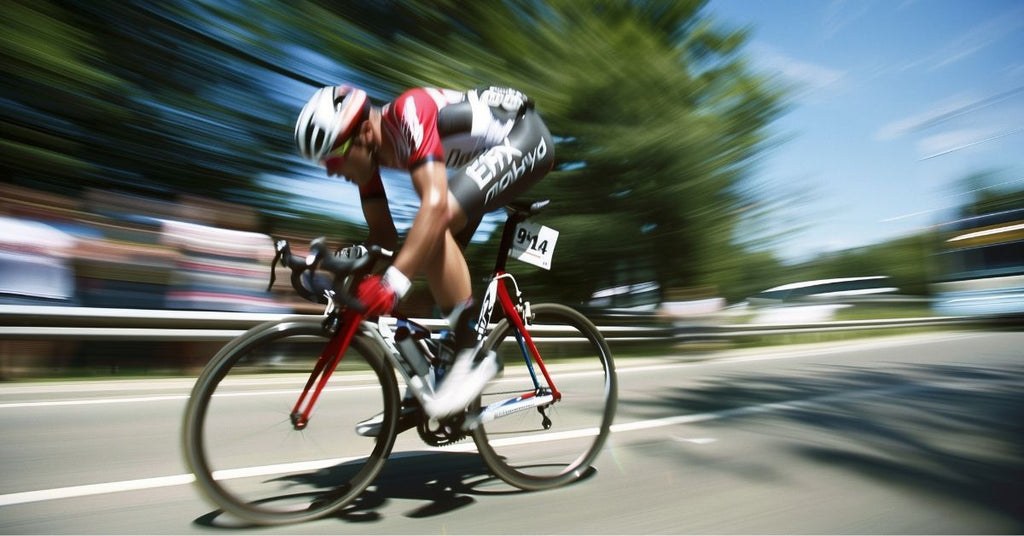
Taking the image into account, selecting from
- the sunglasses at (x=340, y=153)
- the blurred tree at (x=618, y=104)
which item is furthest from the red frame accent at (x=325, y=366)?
the blurred tree at (x=618, y=104)

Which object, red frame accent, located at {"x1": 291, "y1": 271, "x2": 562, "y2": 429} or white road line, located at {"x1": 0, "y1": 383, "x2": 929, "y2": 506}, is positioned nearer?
red frame accent, located at {"x1": 291, "y1": 271, "x2": 562, "y2": 429}

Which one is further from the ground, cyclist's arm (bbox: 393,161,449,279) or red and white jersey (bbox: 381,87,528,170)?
red and white jersey (bbox: 381,87,528,170)

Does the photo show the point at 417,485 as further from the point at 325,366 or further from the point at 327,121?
the point at 327,121

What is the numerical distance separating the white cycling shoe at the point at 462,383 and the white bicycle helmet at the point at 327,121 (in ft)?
3.09

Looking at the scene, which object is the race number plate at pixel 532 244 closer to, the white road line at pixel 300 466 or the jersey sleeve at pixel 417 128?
the jersey sleeve at pixel 417 128

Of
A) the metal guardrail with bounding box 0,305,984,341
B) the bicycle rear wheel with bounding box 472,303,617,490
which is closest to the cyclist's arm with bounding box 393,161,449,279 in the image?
the bicycle rear wheel with bounding box 472,303,617,490

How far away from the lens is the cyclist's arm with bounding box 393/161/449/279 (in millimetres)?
2432

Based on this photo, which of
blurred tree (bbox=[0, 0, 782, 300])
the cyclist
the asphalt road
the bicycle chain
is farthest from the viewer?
blurred tree (bbox=[0, 0, 782, 300])

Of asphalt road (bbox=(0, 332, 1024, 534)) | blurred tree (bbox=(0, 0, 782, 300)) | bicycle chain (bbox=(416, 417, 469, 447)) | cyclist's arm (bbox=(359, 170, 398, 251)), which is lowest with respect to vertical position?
asphalt road (bbox=(0, 332, 1024, 534))

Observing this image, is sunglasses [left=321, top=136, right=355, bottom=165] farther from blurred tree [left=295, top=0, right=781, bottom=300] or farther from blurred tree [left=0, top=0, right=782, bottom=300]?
blurred tree [left=295, top=0, right=781, bottom=300]

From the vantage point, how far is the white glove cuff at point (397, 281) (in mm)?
2371

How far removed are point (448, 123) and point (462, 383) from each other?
1.04 metres

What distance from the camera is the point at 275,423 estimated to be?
111 inches

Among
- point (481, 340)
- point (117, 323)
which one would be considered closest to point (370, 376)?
point (481, 340)
